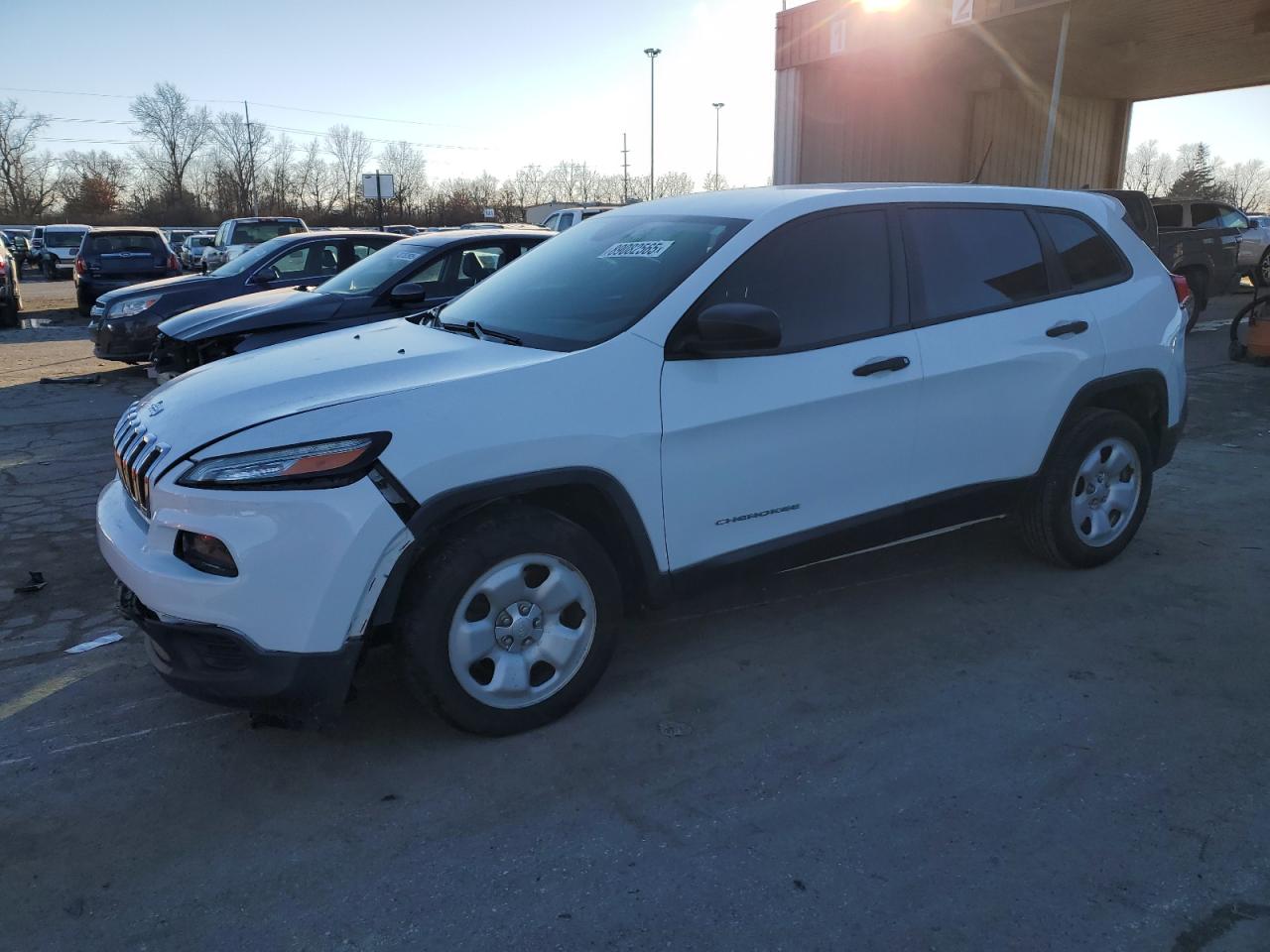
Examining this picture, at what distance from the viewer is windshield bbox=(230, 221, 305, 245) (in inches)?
758

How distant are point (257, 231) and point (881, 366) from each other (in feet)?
61.5

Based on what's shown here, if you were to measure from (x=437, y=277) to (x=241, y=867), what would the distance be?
5.88m

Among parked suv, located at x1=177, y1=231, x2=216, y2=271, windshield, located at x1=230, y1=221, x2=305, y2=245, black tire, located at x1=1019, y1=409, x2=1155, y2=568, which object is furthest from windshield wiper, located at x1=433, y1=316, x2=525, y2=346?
parked suv, located at x1=177, y1=231, x2=216, y2=271

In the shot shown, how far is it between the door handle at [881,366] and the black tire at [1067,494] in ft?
3.72

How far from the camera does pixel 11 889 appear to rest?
2518 mm

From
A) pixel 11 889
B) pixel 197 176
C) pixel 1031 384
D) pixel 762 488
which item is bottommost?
pixel 11 889

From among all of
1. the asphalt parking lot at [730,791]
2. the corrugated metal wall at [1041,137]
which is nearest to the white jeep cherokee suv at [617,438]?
the asphalt parking lot at [730,791]

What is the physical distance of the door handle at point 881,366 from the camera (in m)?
3.63

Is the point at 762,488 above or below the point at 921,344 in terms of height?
below

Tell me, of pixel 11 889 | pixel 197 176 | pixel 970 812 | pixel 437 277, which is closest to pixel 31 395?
pixel 437 277

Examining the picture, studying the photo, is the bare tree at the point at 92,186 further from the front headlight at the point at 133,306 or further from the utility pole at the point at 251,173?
the front headlight at the point at 133,306

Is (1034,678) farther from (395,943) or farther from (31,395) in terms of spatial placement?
(31,395)

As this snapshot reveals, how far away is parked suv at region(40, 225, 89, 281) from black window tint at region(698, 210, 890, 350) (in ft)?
118

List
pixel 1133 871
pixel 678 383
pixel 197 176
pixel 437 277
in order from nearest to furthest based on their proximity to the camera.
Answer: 1. pixel 1133 871
2. pixel 678 383
3. pixel 437 277
4. pixel 197 176
